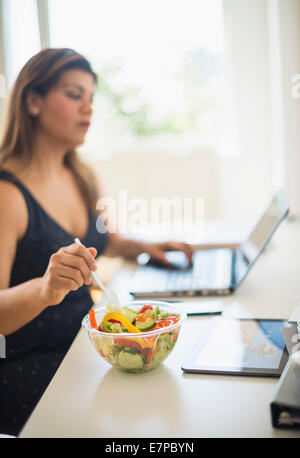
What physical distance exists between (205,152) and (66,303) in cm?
200

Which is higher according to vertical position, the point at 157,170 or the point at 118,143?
the point at 118,143

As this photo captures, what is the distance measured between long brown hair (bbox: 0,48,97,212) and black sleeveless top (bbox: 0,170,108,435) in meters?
0.05

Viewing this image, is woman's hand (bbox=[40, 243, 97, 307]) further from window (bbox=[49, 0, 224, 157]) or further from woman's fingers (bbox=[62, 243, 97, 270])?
window (bbox=[49, 0, 224, 157])

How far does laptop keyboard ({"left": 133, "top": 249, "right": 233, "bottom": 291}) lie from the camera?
0.93 m

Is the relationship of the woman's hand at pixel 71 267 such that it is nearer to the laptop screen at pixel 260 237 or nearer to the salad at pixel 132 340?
the salad at pixel 132 340

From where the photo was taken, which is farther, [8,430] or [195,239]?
[195,239]

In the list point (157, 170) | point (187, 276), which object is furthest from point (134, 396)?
point (157, 170)

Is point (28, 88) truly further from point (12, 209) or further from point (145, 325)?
point (145, 325)

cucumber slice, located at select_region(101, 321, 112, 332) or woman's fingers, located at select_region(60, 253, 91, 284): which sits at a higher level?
woman's fingers, located at select_region(60, 253, 91, 284)

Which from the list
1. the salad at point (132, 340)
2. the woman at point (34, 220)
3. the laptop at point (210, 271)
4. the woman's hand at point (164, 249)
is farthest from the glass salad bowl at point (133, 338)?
the woman's hand at point (164, 249)

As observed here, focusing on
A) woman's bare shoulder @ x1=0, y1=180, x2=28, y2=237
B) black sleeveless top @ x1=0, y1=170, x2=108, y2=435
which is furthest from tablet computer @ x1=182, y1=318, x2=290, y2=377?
woman's bare shoulder @ x1=0, y1=180, x2=28, y2=237
